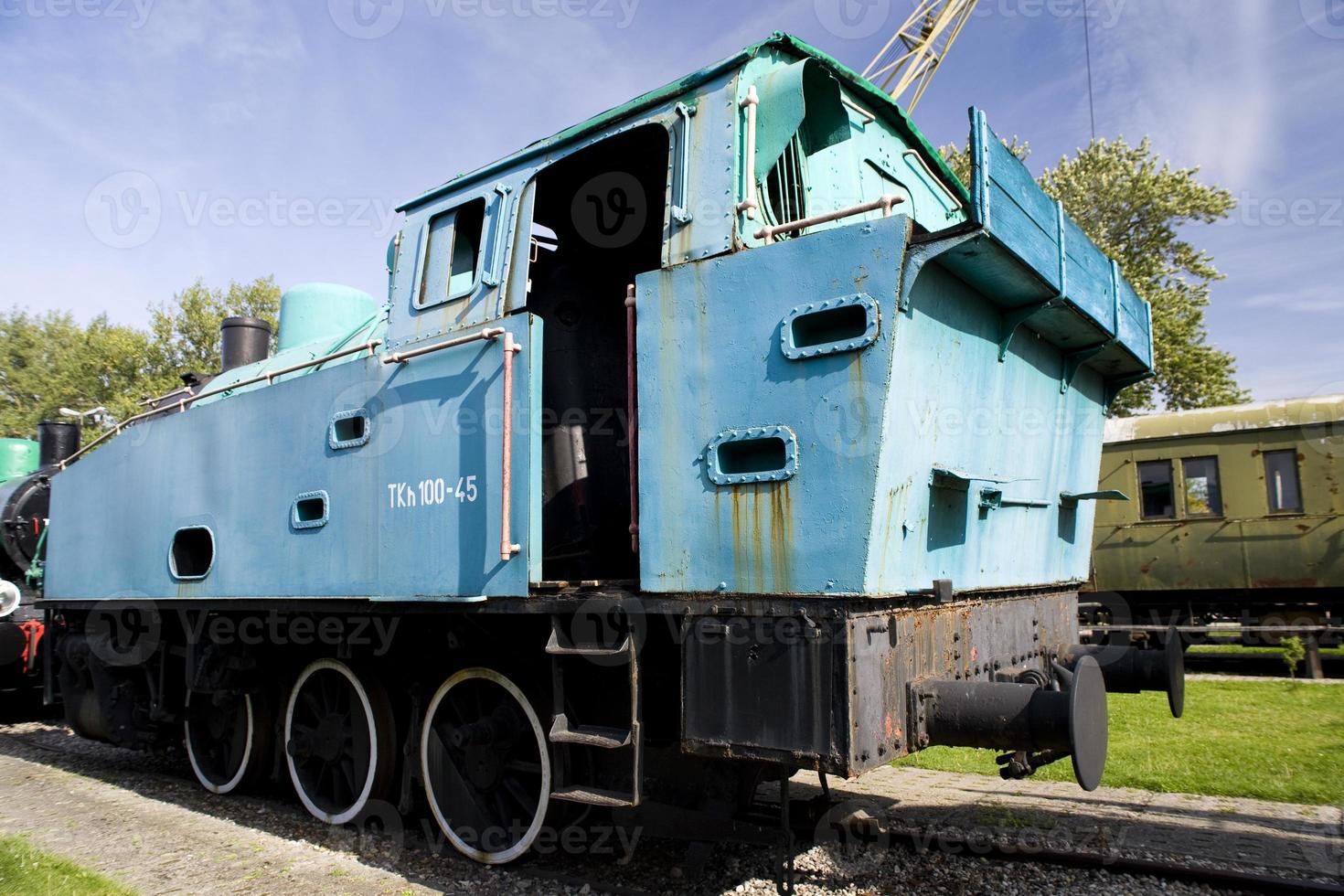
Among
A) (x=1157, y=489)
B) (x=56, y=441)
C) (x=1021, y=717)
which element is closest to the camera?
(x=1021, y=717)

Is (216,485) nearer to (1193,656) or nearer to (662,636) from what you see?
(662,636)

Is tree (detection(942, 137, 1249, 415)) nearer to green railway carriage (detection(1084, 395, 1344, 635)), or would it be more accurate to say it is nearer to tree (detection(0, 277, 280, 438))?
green railway carriage (detection(1084, 395, 1344, 635))

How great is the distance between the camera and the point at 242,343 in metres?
8.80

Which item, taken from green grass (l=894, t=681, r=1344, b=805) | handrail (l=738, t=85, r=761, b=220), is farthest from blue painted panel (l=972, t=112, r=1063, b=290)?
green grass (l=894, t=681, r=1344, b=805)

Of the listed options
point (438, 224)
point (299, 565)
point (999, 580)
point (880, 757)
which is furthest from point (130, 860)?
point (999, 580)

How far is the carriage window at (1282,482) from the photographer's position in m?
12.6

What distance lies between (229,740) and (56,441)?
24.3 feet

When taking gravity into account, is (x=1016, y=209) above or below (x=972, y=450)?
above

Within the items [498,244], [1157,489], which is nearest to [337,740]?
[498,244]

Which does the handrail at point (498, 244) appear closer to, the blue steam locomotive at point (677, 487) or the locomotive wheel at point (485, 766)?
the blue steam locomotive at point (677, 487)

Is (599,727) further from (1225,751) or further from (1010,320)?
(1225,751)

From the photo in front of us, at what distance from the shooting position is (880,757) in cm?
339

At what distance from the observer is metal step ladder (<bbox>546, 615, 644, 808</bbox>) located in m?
3.78

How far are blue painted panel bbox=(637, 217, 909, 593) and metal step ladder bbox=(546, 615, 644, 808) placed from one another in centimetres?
34
